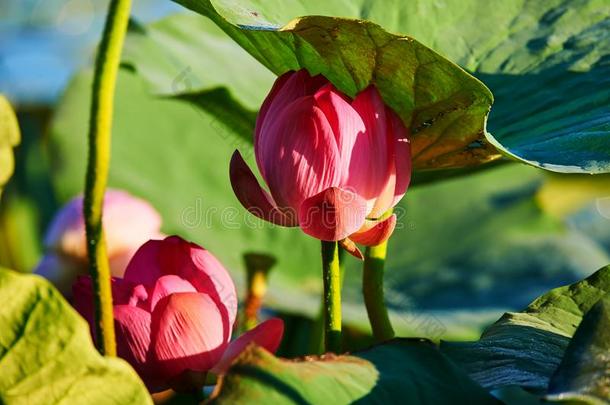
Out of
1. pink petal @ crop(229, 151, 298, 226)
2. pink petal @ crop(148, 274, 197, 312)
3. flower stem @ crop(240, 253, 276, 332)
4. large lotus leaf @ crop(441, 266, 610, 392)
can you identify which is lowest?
flower stem @ crop(240, 253, 276, 332)

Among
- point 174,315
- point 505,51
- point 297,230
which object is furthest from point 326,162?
point 297,230

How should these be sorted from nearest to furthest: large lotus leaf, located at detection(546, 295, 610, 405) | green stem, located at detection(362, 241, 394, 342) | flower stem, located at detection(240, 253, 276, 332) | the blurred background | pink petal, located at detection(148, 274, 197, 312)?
large lotus leaf, located at detection(546, 295, 610, 405)
pink petal, located at detection(148, 274, 197, 312)
green stem, located at detection(362, 241, 394, 342)
flower stem, located at detection(240, 253, 276, 332)
the blurred background

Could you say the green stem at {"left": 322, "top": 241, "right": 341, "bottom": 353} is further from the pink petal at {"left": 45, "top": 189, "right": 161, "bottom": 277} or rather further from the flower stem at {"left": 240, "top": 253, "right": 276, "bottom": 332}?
the pink petal at {"left": 45, "top": 189, "right": 161, "bottom": 277}

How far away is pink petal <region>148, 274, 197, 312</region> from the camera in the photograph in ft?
1.68

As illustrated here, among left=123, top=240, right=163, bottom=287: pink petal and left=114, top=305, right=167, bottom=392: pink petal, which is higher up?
left=123, top=240, right=163, bottom=287: pink petal

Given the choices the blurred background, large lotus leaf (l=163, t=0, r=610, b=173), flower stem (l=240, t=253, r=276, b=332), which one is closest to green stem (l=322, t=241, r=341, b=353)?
large lotus leaf (l=163, t=0, r=610, b=173)

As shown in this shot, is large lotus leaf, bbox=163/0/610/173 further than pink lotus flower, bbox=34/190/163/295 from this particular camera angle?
No

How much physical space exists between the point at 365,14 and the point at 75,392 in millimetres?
490

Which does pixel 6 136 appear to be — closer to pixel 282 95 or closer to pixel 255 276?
pixel 282 95

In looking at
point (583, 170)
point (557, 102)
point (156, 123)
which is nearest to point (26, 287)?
point (583, 170)

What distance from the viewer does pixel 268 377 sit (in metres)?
0.45

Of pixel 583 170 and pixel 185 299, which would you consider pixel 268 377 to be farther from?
pixel 583 170

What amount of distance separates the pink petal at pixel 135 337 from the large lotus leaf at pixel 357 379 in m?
0.08

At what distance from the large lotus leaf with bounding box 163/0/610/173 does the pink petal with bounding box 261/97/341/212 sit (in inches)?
2.1
